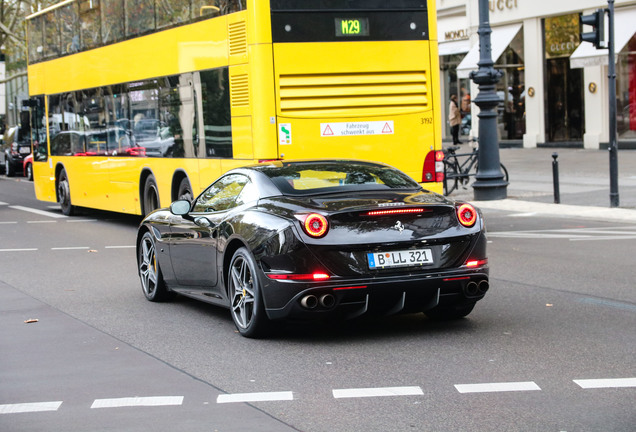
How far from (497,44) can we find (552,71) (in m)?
2.67

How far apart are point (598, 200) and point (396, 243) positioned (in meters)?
12.8

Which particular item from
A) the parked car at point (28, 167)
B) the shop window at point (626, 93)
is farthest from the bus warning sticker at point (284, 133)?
the parked car at point (28, 167)

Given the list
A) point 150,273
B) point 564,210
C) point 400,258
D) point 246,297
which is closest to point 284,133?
point 150,273

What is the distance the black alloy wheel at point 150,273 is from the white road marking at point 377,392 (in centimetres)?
419

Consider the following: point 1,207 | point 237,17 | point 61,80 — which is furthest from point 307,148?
point 1,207

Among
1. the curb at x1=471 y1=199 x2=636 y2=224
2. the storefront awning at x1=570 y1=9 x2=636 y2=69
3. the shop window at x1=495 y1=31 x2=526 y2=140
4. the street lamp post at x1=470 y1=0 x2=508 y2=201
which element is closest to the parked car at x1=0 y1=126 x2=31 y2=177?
the shop window at x1=495 y1=31 x2=526 y2=140

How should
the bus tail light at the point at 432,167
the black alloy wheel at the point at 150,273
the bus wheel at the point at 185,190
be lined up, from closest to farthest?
the black alloy wheel at the point at 150,273 < the bus tail light at the point at 432,167 < the bus wheel at the point at 185,190

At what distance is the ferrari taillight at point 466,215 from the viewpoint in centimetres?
811

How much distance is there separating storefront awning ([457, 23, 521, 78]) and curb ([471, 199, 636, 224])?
654 inches

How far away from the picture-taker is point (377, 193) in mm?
8359

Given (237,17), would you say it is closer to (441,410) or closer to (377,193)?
(377,193)

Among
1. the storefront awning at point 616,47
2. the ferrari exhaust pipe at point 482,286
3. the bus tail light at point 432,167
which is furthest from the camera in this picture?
the storefront awning at point 616,47

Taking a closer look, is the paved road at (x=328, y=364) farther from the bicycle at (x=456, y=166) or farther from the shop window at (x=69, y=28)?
the bicycle at (x=456, y=166)

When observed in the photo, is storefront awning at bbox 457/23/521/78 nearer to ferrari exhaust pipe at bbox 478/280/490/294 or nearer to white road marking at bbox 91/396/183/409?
ferrari exhaust pipe at bbox 478/280/490/294
